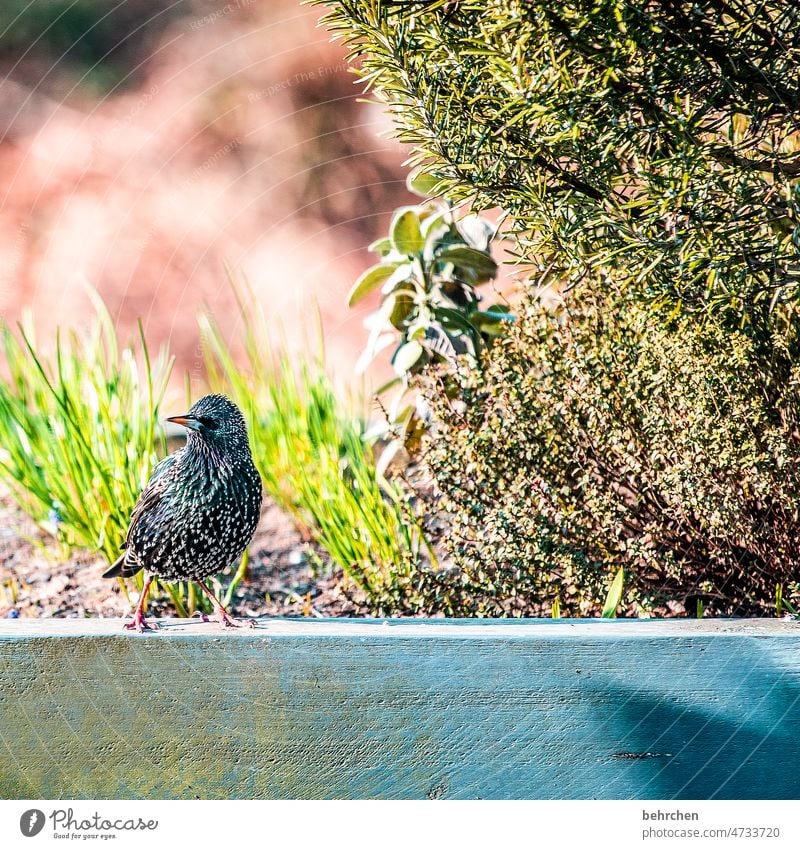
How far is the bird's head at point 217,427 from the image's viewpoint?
60.6 inches

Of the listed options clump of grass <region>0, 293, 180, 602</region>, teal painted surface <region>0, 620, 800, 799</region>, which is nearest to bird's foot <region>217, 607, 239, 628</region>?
teal painted surface <region>0, 620, 800, 799</region>

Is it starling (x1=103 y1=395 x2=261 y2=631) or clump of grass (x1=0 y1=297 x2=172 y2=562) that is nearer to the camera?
starling (x1=103 y1=395 x2=261 y2=631)

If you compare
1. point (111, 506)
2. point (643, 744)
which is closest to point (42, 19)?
point (111, 506)

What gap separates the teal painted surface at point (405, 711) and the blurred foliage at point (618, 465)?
23 centimetres

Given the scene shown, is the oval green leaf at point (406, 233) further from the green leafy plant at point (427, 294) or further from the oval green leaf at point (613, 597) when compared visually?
the oval green leaf at point (613, 597)

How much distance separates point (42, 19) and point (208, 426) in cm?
393

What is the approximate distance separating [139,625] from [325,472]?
89 cm

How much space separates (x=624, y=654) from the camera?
156 cm

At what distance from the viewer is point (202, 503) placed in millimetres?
1528

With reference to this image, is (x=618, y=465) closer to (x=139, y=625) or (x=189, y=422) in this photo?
(x=189, y=422)

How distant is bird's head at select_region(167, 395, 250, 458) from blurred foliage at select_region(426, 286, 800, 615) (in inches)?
19.6

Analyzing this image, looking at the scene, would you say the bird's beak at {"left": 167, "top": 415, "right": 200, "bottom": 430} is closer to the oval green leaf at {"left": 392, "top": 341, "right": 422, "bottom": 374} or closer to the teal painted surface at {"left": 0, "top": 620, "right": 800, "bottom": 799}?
the teal painted surface at {"left": 0, "top": 620, "right": 800, "bottom": 799}

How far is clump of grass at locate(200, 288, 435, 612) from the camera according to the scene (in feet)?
6.91

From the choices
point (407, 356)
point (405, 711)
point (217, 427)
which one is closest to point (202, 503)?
point (217, 427)
